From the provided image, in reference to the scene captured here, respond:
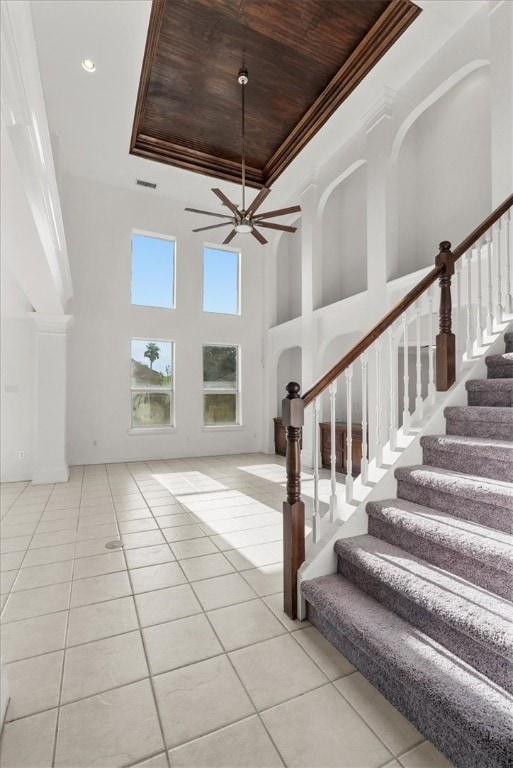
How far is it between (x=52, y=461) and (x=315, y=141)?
20.3 ft

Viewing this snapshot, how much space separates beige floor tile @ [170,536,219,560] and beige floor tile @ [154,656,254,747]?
1223 mm

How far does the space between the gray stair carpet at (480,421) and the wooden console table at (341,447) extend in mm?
2836

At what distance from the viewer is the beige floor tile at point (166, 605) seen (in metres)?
2.21

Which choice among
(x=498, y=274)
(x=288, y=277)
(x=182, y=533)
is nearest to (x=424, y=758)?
(x=182, y=533)

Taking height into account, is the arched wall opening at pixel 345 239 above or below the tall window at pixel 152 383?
above

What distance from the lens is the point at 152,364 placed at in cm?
732

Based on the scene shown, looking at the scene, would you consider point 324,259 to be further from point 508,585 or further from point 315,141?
point 508,585

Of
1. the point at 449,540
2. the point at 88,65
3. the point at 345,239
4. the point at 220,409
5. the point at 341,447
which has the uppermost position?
the point at 88,65

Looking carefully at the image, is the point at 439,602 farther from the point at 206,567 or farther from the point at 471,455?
the point at 206,567

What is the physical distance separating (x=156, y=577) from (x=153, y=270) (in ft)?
20.1

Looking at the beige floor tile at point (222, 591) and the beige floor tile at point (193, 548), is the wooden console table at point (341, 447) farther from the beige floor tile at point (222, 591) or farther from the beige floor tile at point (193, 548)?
the beige floor tile at point (222, 591)

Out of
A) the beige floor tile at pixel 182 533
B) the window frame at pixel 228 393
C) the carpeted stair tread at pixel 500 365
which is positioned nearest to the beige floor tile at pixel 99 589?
the beige floor tile at pixel 182 533

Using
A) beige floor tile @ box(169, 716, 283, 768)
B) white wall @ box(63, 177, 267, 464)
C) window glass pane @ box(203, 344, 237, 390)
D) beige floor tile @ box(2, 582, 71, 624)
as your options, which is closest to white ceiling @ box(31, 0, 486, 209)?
white wall @ box(63, 177, 267, 464)

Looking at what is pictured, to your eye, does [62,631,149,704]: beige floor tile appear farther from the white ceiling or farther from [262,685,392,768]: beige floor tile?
the white ceiling
